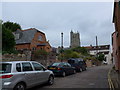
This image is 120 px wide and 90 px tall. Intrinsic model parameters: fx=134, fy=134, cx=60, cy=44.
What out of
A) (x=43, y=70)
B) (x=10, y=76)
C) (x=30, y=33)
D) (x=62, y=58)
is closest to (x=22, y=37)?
(x=30, y=33)

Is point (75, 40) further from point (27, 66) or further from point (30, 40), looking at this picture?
point (27, 66)

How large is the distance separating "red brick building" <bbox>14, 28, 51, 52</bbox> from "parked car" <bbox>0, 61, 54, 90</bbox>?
879 inches

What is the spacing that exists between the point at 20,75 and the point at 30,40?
24228mm

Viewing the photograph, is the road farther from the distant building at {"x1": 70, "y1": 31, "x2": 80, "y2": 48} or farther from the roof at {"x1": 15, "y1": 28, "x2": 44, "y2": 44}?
the distant building at {"x1": 70, "y1": 31, "x2": 80, "y2": 48}

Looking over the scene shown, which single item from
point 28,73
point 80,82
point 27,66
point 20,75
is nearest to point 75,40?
point 80,82

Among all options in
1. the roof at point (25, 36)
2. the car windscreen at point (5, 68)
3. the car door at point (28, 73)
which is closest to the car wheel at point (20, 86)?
the car door at point (28, 73)

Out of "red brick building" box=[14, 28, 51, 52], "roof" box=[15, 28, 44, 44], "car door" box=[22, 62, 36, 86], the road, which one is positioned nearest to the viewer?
"car door" box=[22, 62, 36, 86]

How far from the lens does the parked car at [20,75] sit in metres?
5.69

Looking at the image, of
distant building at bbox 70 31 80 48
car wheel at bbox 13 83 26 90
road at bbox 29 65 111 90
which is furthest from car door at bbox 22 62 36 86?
distant building at bbox 70 31 80 48

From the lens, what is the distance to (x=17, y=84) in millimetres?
5988

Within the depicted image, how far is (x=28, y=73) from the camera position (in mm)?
6691

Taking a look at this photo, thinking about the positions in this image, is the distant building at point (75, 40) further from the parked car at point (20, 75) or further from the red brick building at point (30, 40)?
the parked car at point (20, 75)

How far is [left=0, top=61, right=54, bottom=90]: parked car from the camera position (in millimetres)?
5688

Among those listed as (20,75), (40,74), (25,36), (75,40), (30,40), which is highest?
(75,40)
